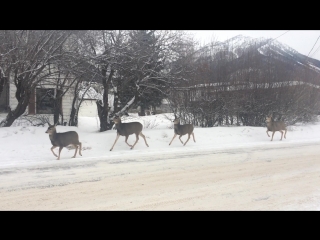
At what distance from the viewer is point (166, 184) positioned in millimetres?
6414

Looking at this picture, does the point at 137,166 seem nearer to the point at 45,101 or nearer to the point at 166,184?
the point at 166,184

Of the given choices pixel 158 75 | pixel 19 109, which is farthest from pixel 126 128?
pixel 19 109

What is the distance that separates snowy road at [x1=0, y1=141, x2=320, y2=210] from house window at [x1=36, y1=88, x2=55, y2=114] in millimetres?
9179

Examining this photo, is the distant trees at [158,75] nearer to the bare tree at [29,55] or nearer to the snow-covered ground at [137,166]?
the bare tree at [29,55]

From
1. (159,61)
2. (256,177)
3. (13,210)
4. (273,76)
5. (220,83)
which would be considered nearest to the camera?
(13,210)


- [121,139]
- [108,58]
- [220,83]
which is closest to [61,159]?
[121,139]

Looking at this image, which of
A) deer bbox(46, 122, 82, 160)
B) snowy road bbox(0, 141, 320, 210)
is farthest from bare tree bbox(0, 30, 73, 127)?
snowy road bbox(0, 141, 320, 210)

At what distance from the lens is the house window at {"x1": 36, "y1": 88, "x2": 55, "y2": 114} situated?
16.9m

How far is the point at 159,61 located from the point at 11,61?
282 inches

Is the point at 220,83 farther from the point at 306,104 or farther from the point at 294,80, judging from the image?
the point at 306,104

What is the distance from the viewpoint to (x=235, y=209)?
4.74m

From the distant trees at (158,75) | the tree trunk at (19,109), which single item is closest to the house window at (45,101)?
the distant trees at (158,75)

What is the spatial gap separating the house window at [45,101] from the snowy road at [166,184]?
9.18 m

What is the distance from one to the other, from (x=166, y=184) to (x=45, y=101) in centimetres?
1409
